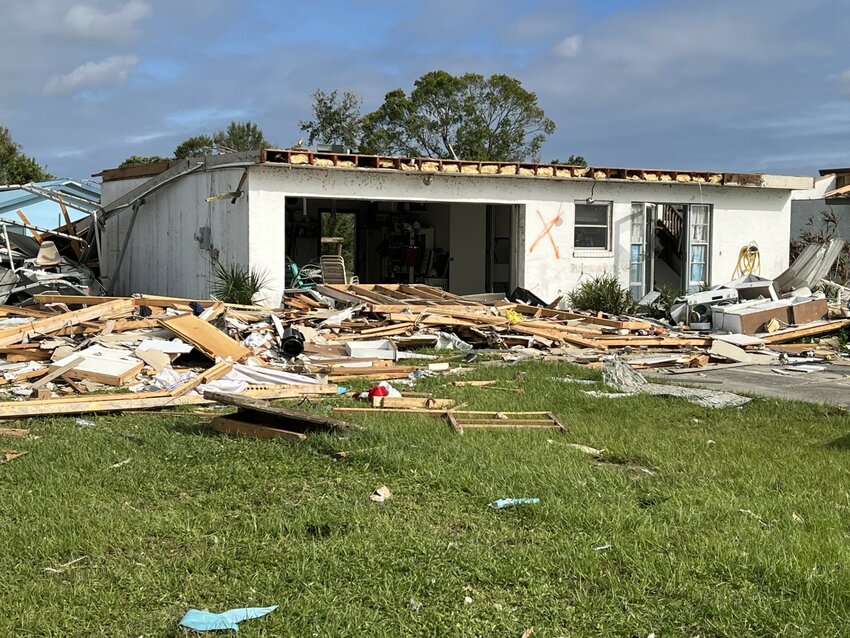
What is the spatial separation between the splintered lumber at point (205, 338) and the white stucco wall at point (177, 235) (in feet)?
14.8

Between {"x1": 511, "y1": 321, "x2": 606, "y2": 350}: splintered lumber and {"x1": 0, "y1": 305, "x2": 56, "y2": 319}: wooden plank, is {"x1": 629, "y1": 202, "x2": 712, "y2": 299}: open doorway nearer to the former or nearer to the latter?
{"x1": 511, "y1": 321, "x2": 606, "y2": 350}: splintered lumber

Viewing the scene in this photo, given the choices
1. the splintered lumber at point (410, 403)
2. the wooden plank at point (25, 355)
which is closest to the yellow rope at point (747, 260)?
the splintered lumber at point (410, 403)

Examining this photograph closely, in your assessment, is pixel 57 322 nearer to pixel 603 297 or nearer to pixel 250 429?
pixel 250 429

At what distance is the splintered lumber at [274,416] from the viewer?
7.04 metres

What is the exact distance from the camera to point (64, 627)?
150 inches

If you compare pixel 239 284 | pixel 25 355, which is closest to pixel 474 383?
pixel 25 355

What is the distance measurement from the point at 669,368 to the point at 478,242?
11993 mm

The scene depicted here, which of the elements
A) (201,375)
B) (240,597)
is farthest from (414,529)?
(201,375)

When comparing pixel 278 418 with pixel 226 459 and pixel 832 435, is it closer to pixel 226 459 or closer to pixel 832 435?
pixel 226 459

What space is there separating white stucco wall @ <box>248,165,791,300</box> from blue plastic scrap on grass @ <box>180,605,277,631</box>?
13143 millimetres

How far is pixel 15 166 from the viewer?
1585 inches

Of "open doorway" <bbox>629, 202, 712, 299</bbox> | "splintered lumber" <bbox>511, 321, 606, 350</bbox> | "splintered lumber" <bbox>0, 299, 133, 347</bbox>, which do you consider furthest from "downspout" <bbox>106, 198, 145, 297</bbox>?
"open doorway" <bbox>629, 202, 712, 299</bbox>

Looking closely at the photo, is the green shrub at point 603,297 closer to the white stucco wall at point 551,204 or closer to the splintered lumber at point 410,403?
the white stucco wall at point 551,204

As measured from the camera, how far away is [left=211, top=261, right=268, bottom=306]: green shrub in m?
16.2
